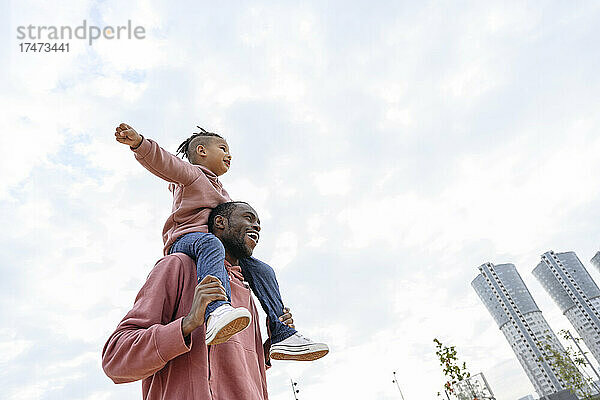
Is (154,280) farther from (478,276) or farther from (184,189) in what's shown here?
(478,276)

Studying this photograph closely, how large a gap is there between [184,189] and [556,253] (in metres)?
71.1

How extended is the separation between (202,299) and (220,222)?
810 millimetres

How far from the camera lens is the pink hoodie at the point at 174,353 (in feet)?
5.49

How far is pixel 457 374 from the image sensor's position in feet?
36.4

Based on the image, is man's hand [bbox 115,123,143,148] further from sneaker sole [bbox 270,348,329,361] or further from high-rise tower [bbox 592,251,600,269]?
high-rise tower [bbox 592,251,600,269]

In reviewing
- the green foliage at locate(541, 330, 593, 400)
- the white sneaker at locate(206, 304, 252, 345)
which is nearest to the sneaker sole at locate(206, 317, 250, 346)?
the white sneaker at locate(206, 304, 252, 345)

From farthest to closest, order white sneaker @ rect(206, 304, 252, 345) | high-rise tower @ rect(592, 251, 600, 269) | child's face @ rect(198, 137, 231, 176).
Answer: high-rise tower @ rect(592, 251, 600, 269), child's face @ rect(198, 137, 231, 176), white sneaker @ rect(206, 304, 252, 345)

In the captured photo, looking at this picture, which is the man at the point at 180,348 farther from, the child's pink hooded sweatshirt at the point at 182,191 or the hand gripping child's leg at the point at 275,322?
the child's pink hooded sweatshirt at the point at 182,191

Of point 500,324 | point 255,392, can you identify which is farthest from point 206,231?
point 500,324

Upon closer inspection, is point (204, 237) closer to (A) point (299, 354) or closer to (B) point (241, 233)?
(B) point (241, 233)

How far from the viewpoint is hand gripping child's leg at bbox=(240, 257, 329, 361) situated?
228 centimetres

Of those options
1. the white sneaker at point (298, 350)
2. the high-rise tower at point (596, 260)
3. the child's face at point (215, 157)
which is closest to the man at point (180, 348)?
the white sneaker at point (298, 350)

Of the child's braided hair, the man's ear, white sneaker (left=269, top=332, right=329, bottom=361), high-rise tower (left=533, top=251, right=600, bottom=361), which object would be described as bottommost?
white sneaker (left=269, top=332, right=329, bottom=361)

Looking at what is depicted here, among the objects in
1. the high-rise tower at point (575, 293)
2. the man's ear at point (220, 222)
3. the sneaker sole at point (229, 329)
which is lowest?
the sneaker sole at point (229, 329)
